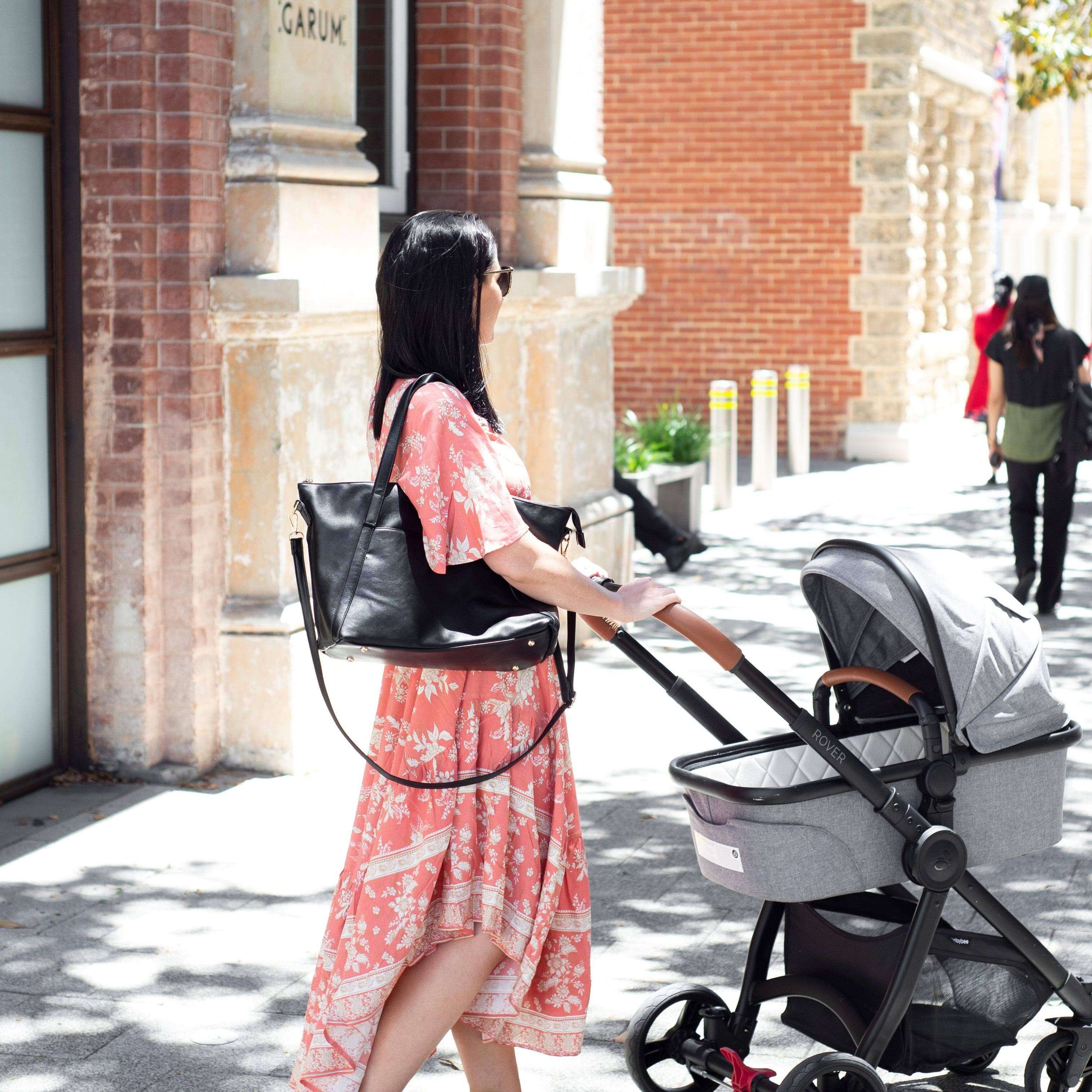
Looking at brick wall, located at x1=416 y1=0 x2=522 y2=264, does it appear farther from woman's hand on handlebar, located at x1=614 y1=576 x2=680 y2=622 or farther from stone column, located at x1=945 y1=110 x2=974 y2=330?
stone column, located at x1=945 y1=110 x2=974 y2=330

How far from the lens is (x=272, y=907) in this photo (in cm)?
511

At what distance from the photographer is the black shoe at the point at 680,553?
1106 cm

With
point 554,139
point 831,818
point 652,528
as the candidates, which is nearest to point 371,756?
point 831,818

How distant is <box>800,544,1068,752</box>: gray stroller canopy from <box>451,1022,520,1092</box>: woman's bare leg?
43.1 inches

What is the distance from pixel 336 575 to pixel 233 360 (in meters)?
3.46

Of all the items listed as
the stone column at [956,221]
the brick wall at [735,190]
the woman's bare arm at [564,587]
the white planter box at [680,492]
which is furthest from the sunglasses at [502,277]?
the stone column at [956,221]

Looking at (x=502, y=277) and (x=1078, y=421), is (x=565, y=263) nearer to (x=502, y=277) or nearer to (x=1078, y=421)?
(x=1078, y=421)

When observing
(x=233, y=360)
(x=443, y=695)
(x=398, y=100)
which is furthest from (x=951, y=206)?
(x=443, y=695)

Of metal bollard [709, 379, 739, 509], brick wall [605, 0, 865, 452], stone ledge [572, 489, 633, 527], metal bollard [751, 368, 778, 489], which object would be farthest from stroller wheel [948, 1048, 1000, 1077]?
brick wall [605, 0, 865, 452]

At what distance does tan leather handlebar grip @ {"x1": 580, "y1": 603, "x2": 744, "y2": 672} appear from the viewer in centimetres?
316

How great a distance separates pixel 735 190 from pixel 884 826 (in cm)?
1520

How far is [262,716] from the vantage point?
6.52 metres

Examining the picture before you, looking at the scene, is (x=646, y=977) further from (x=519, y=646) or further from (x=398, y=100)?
(x=398, y=100)

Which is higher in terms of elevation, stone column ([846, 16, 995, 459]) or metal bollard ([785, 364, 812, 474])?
stone column ([846, 16, 995, 459])
